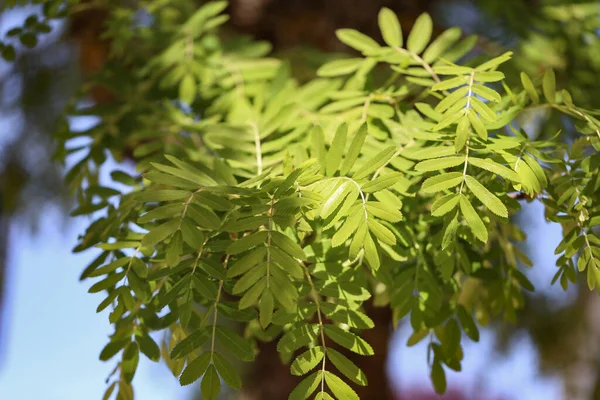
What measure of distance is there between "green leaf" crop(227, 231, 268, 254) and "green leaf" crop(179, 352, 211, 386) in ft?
0.32

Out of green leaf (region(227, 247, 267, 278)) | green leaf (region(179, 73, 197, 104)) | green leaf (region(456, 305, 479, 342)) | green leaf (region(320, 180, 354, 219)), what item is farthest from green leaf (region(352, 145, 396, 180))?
green leaf (region(179, 73, 197, 104))

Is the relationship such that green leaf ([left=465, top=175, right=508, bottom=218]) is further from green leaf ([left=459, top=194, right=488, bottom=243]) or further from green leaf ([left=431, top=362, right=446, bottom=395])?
green leaf ([left=431, top=362, right=446, bottom=395])

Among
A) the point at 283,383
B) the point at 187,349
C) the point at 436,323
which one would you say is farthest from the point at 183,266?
the point at 283,383

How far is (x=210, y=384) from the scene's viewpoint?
1.83 feet

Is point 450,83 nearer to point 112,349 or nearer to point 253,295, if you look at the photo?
point 253,295

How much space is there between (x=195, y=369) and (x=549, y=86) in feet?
1.56

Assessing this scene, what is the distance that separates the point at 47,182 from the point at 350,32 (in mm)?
1778

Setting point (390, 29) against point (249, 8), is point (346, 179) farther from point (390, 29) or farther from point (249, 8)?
point (249, 8)

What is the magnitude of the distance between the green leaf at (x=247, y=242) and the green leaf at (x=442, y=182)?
0.15 metres

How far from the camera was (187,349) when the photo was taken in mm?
565

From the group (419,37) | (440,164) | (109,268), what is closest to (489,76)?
(440,164)

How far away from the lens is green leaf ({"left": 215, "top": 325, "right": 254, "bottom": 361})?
57cm

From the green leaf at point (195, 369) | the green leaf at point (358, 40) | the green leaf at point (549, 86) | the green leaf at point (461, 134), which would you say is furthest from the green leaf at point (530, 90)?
the green leaf at point (195, 369)

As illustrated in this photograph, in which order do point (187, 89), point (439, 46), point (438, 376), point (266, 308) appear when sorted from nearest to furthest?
point (266, 308), point (438, 376), point (439, 46), point (187, 89)
